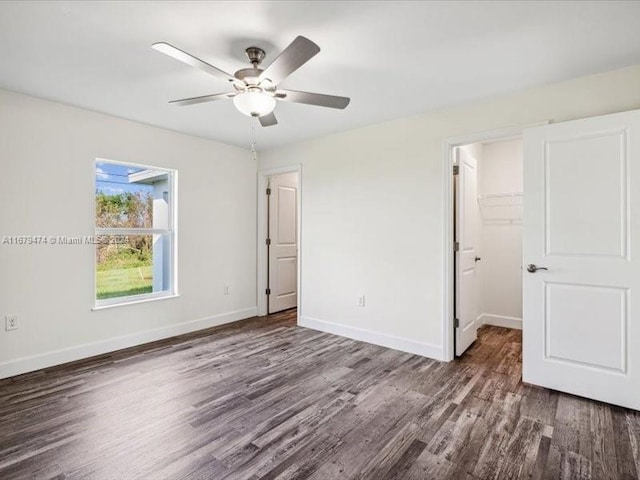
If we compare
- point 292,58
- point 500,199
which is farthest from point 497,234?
point 292,58

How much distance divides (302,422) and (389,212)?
2228mm

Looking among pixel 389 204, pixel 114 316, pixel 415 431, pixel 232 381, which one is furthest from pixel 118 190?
pixel 415 431

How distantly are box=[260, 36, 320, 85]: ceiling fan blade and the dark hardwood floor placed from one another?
2.12 meters

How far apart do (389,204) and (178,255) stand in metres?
2.52

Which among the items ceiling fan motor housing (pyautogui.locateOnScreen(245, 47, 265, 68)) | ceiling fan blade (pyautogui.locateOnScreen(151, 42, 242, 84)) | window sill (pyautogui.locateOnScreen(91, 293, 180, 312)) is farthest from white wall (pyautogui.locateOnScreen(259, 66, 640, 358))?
ceiling fan blade (pyautogui.locateOnScreen(151, 42, 242, 84))

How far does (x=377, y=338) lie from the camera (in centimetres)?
376

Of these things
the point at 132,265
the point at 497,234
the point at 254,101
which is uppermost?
the point at 254,101

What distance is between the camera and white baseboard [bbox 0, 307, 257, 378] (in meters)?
2.96

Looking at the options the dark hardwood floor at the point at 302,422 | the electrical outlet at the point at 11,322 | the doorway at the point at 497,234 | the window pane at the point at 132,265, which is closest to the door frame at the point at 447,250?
the dark hardwood floor at the point at 302,422

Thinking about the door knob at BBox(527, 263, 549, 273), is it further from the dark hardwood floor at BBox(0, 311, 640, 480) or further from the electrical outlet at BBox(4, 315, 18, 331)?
the electrical outlet at BBox(4, 315, 18, 331)

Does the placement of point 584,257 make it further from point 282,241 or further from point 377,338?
point 282,241

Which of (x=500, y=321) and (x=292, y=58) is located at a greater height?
(x=292, y=58)

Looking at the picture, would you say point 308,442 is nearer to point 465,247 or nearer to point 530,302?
point 530,302

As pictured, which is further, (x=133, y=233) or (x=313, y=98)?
(x=133, y=233)
